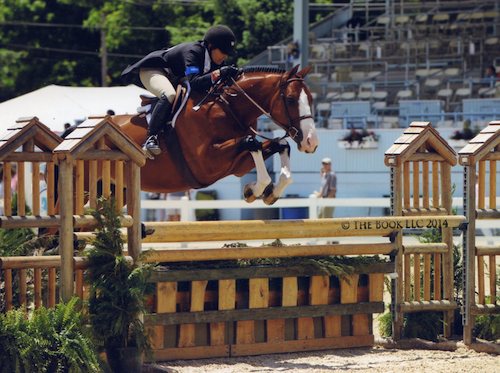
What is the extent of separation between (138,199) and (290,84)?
6.78 feet

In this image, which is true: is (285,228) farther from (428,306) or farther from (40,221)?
(40,221)

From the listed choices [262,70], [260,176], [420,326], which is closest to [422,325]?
[420,326]

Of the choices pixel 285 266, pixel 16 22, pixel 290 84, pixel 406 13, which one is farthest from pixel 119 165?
pixel 16 22

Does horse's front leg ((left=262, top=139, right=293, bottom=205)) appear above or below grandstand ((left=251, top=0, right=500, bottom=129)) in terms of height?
below

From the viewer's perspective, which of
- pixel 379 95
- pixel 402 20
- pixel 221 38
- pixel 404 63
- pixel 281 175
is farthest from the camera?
pixel 402 20

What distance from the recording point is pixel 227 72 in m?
8.77

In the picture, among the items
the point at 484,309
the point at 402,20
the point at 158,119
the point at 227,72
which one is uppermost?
the point at 402,20

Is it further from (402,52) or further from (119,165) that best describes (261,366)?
(402,52)

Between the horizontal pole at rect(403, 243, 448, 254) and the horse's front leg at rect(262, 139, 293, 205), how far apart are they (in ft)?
3.32

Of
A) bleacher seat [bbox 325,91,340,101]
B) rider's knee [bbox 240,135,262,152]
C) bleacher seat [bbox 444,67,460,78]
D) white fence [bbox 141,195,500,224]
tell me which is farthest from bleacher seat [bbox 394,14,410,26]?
rider's knee [bbox 240,135,262,152]

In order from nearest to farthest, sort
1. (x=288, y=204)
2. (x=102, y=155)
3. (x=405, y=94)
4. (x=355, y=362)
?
(x=102, y=155) → (x=355, y=362) → (x=288, y=204) → (x=405, y=94)

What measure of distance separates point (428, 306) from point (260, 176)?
1.59 meters

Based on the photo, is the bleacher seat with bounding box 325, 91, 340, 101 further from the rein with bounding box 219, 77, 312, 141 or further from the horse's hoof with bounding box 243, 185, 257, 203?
the horse's hoof with bounding box 243, 185, 257, 203

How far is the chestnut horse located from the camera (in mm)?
8383
